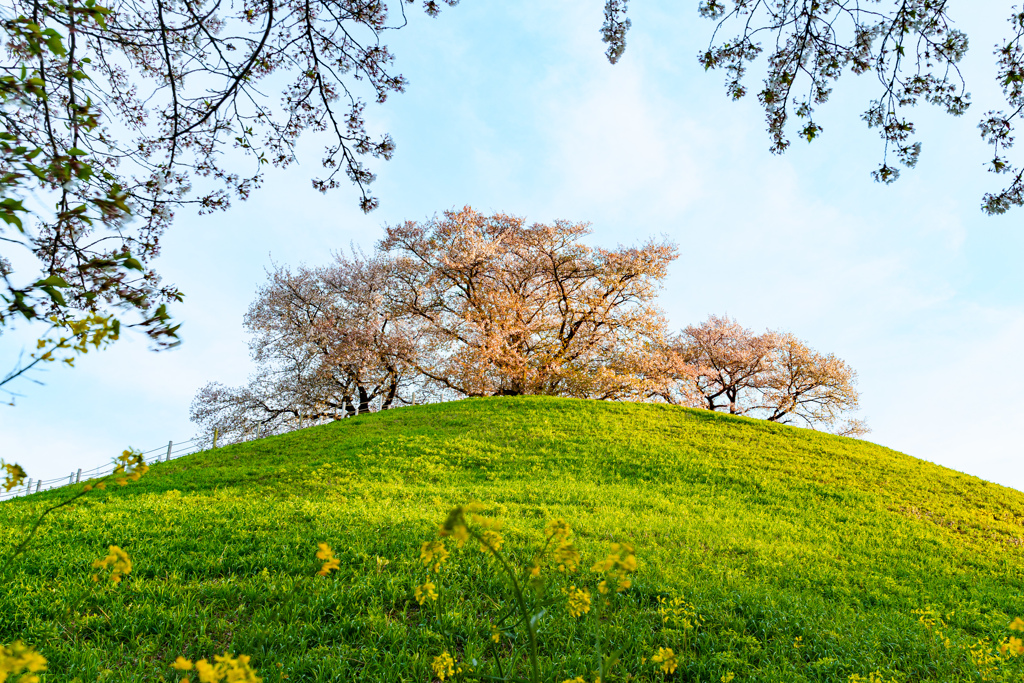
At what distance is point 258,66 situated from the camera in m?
4.87

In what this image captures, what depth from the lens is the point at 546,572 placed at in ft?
16.5

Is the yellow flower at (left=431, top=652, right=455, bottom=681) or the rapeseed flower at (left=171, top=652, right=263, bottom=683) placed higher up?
the rapeseed flower at (left=171, top=652, right=263, bottom=683)

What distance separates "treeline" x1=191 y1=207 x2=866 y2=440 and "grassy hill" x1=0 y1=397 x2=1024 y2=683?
686 cm

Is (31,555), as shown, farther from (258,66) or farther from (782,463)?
(782,463)

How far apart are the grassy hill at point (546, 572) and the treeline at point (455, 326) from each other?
22.5 ft

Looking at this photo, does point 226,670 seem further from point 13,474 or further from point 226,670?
point 13,474

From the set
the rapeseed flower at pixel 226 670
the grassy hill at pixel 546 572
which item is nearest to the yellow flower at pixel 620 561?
the grassy hill at pixel 546 572

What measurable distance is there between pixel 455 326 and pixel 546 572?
17.2m

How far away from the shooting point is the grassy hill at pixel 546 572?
12.5 ft

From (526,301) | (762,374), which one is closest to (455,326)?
(526,301)

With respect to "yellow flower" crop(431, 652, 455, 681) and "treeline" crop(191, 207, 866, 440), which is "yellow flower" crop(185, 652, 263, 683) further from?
A: "treeline" crop(191, 207, 866, 440)

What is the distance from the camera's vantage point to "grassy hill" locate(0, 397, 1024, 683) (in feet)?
12.5

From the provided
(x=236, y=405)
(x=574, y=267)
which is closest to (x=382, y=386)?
(x=236, y=405)

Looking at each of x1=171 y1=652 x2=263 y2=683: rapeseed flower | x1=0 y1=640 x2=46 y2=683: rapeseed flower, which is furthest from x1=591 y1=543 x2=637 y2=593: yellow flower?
x1=0 y1=640 x2=46 y2=683: rapeseed flower
